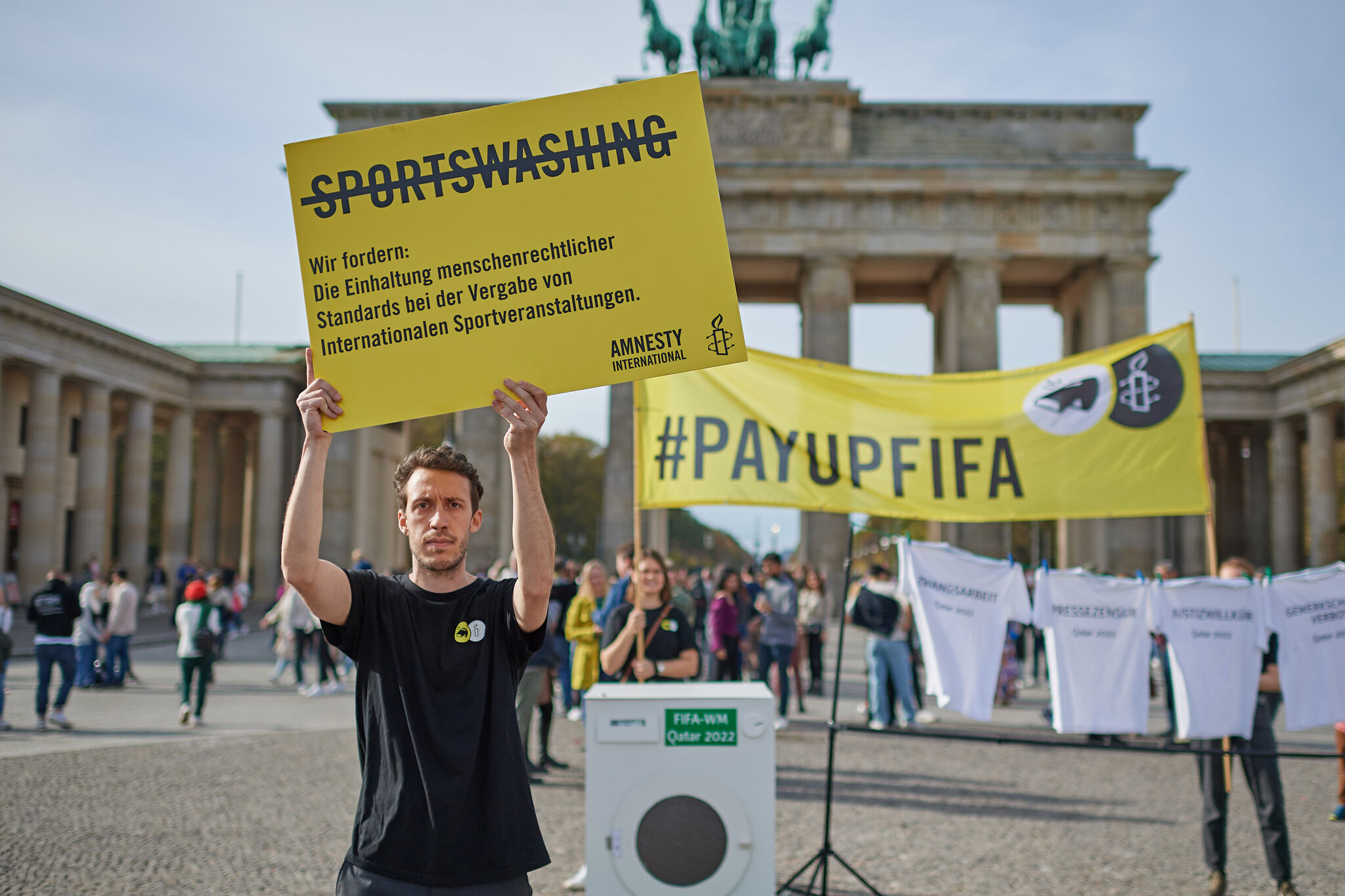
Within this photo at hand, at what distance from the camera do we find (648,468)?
680cm

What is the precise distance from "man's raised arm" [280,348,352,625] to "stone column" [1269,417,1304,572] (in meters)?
44.9

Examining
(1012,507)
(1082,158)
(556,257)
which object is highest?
(1082,158)

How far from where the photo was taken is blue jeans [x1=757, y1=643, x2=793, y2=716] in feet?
41.1

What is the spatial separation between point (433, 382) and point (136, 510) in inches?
1689

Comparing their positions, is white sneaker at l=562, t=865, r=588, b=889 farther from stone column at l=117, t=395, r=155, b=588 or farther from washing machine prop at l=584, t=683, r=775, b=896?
stone column at l=117, t=395, r=155, b=588

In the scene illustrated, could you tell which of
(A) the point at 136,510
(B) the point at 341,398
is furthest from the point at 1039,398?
(A) the point at 136,510

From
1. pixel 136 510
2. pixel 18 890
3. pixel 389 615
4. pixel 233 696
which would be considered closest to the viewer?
pixel 389 615

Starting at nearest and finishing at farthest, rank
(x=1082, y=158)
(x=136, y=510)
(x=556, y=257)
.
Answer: (x=556, y=257) → (x=1082, y=158) → (x=136, y=510)

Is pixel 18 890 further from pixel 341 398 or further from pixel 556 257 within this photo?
pixel 556 257

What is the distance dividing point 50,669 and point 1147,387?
37.6ft

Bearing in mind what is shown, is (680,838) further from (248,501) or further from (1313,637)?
(248,501)

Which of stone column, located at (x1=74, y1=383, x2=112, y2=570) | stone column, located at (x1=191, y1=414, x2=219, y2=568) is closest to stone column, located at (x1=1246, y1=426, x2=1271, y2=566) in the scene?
stone column, located at (x1=191, y1=414, x2=219, y2=568)

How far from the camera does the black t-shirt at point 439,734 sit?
8.80 ft

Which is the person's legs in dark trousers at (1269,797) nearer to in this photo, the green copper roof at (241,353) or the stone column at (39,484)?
the stone column at (39,484)
